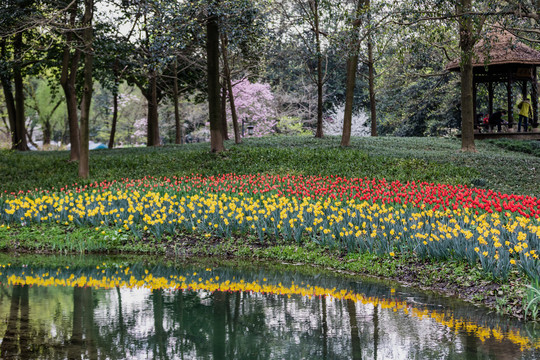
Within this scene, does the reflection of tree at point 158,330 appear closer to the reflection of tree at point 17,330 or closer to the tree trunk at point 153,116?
the reflection of tree at point 17,330

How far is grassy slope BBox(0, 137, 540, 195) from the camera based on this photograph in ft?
53.9

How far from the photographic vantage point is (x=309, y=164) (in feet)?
61.5

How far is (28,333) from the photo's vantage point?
591cm

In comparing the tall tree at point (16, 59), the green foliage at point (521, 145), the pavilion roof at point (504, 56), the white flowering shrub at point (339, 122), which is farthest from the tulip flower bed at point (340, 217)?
the white flowering shrub at point (339, 122)

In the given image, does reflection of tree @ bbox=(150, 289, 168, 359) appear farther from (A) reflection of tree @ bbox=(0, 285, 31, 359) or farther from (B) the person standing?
(B) the person standing

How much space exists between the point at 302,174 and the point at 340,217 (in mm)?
7689

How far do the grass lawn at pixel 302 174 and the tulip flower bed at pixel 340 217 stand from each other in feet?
0.28

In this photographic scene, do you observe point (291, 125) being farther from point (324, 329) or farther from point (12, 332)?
point (12, 332)

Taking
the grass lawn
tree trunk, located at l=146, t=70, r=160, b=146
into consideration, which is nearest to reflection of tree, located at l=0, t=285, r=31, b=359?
the grass lawn

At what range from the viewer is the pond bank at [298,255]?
23.7 ft

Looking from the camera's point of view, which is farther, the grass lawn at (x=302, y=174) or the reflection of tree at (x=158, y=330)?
the grass lawn at (x=302, y=174)

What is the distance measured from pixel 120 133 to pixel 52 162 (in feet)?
141

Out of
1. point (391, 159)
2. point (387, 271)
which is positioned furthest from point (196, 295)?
point (391, 159)

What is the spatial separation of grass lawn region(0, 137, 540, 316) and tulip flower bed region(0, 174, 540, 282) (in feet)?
0.28
